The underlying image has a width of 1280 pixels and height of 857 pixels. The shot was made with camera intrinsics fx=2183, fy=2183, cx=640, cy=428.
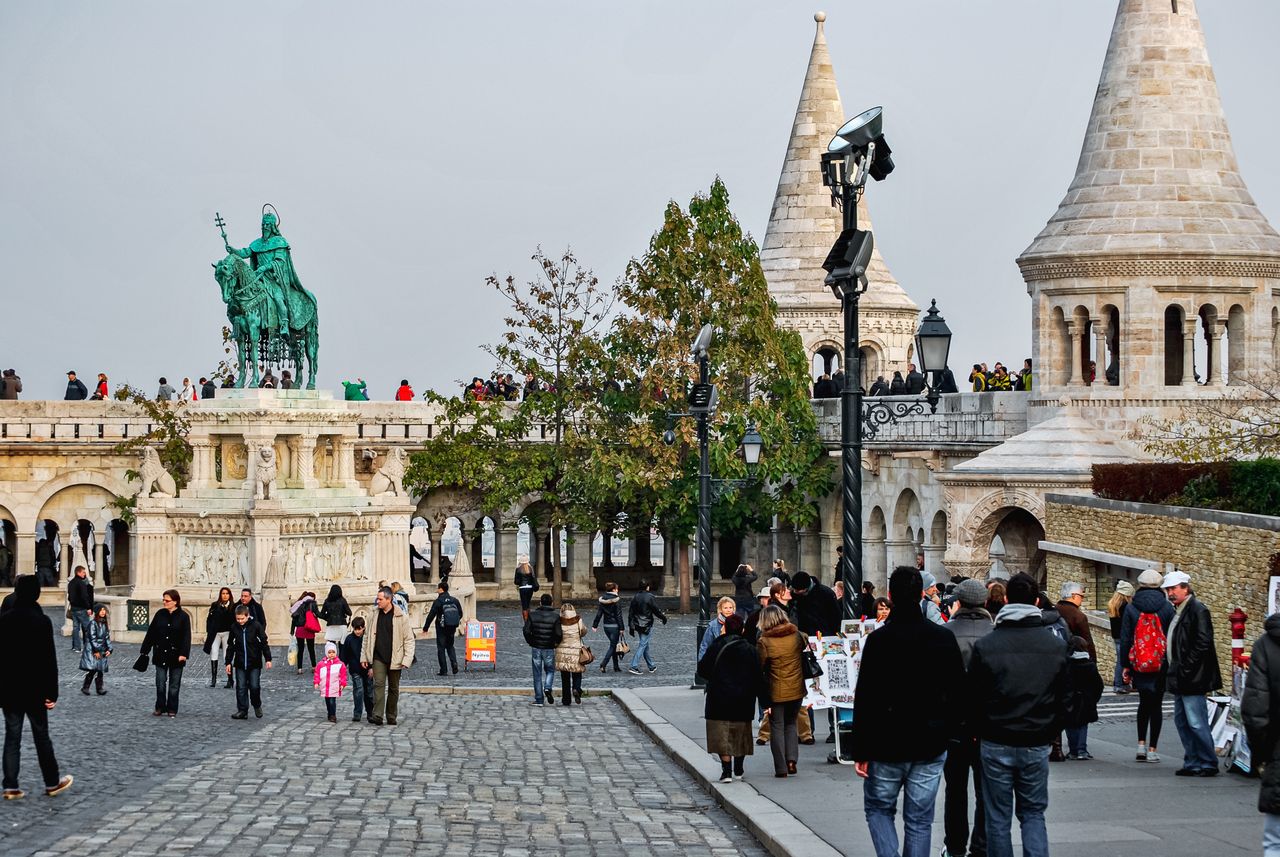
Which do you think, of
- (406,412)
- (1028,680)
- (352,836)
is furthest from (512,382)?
(1028,680)

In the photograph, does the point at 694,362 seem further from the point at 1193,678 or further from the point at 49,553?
the point at 1193,678

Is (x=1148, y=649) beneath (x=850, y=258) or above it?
beneath

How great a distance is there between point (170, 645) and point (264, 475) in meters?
13.6

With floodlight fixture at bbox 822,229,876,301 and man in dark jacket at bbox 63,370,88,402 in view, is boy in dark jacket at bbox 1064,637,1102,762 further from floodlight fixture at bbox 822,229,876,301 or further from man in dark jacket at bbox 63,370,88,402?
man in dark jacket at bbox 63,370,88,402

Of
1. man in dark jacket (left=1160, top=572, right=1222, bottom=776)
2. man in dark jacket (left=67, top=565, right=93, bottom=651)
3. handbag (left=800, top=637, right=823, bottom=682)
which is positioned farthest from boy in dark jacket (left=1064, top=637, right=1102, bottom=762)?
man in dark jacket (left=67, top=565, right=93, bottom=651)

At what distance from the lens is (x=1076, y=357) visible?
3362 cm

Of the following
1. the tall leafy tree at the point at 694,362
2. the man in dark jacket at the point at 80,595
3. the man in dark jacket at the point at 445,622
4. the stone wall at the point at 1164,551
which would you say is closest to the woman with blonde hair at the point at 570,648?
the man in dark jacket at the point at 445,622

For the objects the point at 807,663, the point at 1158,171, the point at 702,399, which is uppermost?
the point at 1158,171

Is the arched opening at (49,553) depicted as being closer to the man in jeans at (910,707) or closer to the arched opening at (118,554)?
the arched opening at (118,554)

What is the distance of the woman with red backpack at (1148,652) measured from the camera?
15953 mm

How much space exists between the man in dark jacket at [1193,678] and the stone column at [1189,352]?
1844 cm

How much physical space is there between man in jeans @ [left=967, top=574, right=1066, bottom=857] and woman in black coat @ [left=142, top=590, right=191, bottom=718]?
42.7 ft

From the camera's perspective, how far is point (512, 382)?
50.9 m

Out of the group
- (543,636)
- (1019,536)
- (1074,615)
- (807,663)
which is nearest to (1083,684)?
(1074,615)
